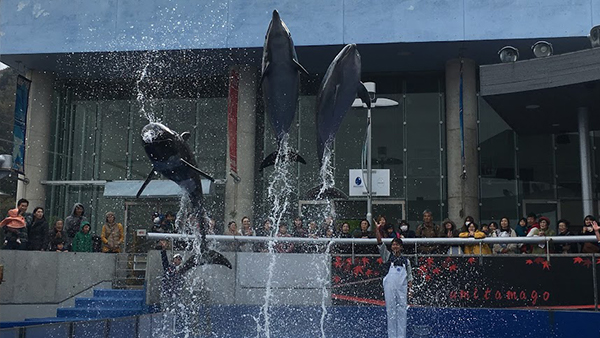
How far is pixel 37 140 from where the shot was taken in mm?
24359

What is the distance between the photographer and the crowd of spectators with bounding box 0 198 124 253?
46.4 feet

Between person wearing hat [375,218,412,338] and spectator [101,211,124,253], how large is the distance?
25.2 ft

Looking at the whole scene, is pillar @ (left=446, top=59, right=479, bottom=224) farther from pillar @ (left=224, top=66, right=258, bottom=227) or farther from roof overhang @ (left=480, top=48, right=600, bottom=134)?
pillar @ (left=224, top=66, right=258, bottom=227)

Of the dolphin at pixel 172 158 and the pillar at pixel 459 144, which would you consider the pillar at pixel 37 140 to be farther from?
the dolphin at pixel 172 158

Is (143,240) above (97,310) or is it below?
above

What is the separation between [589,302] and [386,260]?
3677mm

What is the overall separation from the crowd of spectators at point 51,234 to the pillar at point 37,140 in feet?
28.6

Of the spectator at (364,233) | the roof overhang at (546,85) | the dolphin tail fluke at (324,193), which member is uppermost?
the roof overhang at (546,85)

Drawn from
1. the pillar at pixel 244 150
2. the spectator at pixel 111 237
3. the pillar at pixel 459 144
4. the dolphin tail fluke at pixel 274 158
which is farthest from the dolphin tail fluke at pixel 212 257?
the pillar at pixel 459 144

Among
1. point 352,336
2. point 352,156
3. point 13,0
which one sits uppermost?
point 13,0

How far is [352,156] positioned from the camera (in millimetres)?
23438

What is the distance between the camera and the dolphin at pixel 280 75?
360 inches

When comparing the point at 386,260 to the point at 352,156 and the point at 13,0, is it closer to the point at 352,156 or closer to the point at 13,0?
the point at 352,156

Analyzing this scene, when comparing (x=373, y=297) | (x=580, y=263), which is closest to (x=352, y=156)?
(x=373, y=297)
